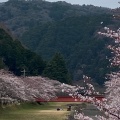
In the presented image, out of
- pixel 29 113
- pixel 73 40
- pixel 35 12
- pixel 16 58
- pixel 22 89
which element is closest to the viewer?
pixel 29 113

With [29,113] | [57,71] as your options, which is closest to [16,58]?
[57,71]

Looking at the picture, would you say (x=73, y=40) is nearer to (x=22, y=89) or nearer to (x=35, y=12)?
(x=35, y=12)

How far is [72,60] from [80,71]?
3.33 metres

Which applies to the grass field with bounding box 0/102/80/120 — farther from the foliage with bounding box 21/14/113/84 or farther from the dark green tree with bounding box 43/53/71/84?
the foliage with bounding box 21/14/113/84

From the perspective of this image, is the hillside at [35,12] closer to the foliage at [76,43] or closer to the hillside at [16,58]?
the foliage at [76,43]

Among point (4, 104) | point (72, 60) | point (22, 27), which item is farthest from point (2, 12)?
point (4, 104)

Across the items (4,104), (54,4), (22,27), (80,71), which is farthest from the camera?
(54,4)

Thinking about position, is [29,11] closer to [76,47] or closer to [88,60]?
[76,47]

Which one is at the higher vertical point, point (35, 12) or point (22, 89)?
point (35, 12)

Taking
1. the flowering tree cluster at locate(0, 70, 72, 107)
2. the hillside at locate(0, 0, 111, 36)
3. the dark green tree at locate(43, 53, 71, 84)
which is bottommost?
the flowering tree cluster at locate(0, 70, 72, 107)

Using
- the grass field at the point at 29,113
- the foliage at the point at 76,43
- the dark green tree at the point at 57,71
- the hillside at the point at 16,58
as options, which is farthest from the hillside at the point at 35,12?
the grass field at the point at 29,113

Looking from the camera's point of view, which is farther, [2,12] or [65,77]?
Result: [2,12]

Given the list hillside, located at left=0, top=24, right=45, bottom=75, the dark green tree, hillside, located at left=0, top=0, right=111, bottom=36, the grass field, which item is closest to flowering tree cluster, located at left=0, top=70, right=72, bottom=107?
the grass field

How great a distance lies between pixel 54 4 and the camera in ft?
511
